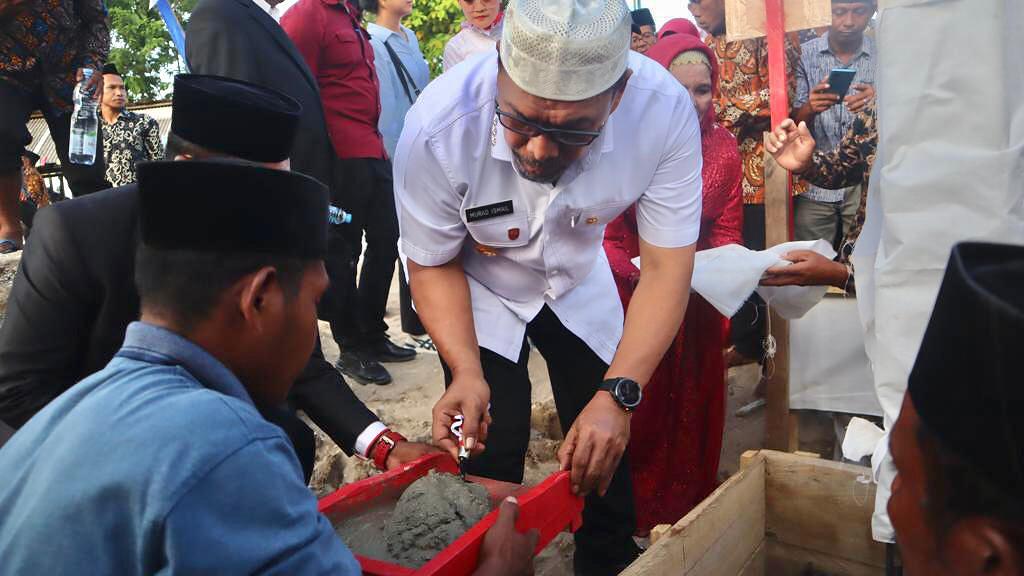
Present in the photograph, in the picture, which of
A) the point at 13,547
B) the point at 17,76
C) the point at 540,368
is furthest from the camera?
the point at 540,368

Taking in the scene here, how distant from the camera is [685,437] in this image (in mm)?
3145

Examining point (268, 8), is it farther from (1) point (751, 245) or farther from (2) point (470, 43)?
(1) point (751, 245)

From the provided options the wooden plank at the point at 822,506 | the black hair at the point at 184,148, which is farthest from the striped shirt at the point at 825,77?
the black hair at the point at 184,148

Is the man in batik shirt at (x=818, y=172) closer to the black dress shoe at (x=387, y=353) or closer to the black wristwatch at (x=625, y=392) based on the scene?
the black wristwatch at (x=625, y=392)

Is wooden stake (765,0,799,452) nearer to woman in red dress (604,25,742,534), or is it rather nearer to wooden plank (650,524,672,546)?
woman in red dress (604,25,742,534)

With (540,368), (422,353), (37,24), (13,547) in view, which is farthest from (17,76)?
(13,547)

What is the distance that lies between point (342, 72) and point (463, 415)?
8.89 feet

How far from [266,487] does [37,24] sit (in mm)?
3833

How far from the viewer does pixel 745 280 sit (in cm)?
280

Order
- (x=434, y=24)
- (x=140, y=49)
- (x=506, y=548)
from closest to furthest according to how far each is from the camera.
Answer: (x=506, y=548)
(x=434, y=24)
(x=140, y=49)

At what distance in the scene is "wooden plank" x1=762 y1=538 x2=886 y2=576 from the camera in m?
2.26

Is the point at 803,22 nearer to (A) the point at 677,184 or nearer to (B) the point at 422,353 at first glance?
(A) the point at 677,184

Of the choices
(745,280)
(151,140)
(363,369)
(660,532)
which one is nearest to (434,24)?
(151,140)

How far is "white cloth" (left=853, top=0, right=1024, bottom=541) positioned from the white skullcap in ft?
2.02
